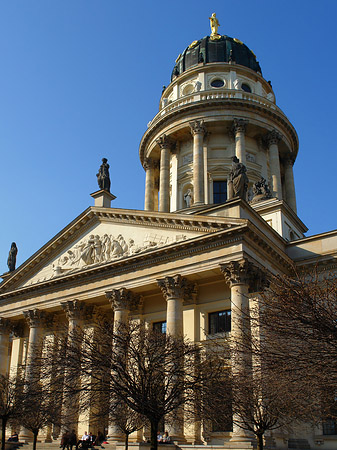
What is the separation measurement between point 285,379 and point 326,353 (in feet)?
7.79

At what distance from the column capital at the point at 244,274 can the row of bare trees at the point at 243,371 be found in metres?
4.25

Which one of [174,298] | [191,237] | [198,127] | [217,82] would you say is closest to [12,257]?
[174,298]

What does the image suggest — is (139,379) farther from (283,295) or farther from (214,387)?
(283,295)

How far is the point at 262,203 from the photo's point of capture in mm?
37188

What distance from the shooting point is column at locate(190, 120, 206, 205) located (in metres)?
43.3

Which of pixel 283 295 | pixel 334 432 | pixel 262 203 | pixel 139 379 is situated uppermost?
pixel 262 203

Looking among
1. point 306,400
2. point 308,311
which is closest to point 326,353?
point 308,311

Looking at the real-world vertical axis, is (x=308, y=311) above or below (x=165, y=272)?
below

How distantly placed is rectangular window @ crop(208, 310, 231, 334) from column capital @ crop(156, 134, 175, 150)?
878 inches

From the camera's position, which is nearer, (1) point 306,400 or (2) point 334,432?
(1) point 306,400

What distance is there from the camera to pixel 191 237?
2839 centimetres

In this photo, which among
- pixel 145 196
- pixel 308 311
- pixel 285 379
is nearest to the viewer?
pixel 308 311

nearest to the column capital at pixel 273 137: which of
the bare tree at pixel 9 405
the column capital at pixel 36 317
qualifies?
the column capital at pixel 36 317

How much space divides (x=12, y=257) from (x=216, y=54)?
28003mm
